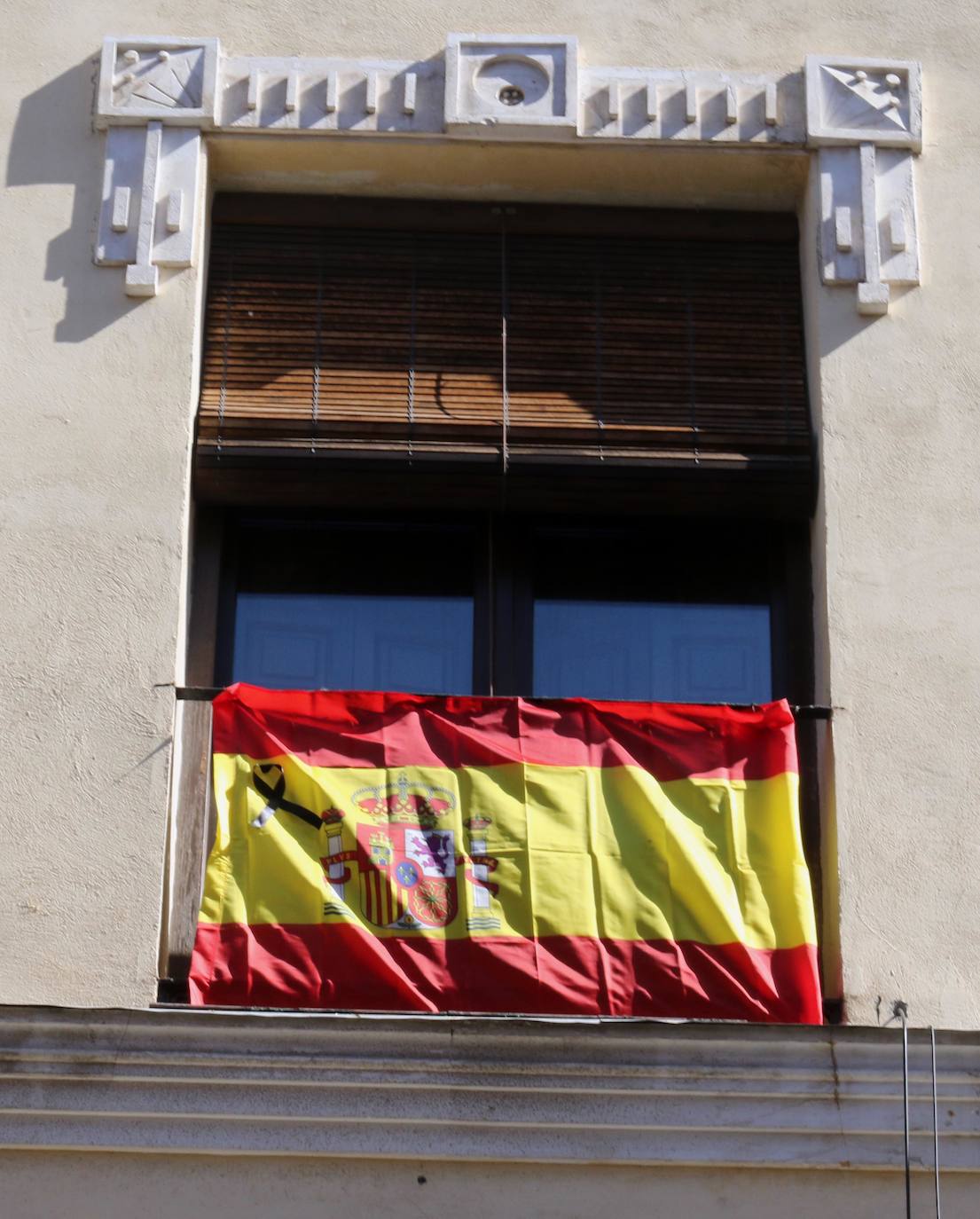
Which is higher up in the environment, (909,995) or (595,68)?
(595,68)

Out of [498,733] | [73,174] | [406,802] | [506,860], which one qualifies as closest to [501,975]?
[506,860]

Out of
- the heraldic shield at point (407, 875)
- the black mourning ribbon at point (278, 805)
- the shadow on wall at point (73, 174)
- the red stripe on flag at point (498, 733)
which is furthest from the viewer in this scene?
the shadow on wall at point (73, 174)

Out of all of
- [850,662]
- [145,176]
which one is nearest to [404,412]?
[145,176]

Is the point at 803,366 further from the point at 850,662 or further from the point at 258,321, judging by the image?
the point at 258,321

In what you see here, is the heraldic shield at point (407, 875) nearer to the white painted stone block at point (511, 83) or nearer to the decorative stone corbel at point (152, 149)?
the decorative stone corbel at point (152, 149)

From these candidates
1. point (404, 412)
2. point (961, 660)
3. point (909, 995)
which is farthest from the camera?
point (404, 412)

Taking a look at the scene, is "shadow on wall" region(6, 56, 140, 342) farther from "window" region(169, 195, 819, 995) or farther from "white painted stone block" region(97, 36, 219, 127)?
"window" region(169, 195, 819, 995)

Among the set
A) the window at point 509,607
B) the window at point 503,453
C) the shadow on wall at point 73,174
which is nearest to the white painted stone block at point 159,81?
the shadow on wall at point 73,174

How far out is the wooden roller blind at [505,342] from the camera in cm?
859

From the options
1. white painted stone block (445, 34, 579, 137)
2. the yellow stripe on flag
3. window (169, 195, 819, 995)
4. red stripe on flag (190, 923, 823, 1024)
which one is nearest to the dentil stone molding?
white painted stone block (445, 34, 579, 137)

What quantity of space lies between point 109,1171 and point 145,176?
155 inches

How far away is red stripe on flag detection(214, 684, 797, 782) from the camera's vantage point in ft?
25.7

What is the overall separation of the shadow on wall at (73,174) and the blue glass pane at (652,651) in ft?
6.92

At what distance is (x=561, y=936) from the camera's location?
754cm
